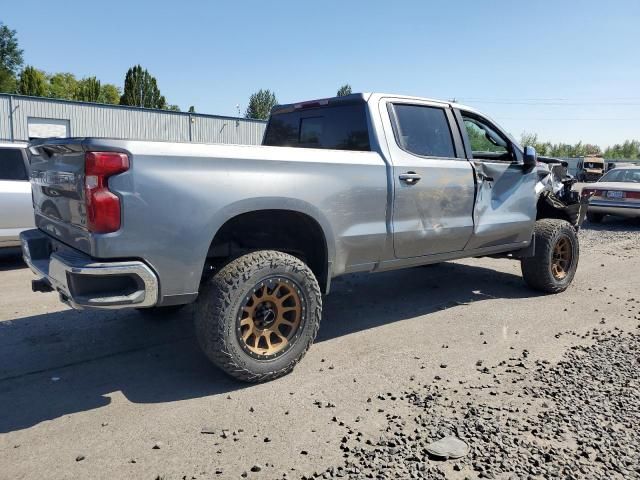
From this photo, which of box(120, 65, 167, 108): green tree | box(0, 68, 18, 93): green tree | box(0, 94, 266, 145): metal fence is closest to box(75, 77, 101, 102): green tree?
box(120, 65, 167, 108): green tree

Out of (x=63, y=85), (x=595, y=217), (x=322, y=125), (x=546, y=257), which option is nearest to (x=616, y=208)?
(x=595, y=217)

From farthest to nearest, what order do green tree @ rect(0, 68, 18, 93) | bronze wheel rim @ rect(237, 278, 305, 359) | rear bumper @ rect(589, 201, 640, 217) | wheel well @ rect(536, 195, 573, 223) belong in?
green tree @ rect(0, 68, 18, 93) → rear bumper @ rect(589, 201, 640, 217) → wheel well @ rect(536, 195, 573, 223) → bronze wheel rim @ rect(237, 278, 305, 359)

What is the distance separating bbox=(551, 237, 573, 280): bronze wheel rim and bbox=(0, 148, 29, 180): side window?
7271 millimetres

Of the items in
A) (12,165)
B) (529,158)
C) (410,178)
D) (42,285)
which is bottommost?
(42,285)

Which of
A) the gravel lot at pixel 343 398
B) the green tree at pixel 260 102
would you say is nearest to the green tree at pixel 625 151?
the green tree at pixel 260 102

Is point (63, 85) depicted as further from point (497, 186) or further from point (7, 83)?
point (497, 186)

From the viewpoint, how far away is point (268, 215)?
393 centimetres

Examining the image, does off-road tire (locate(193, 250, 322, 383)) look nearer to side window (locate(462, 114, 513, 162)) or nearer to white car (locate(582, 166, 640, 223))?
side window (locate(462, 114, 513, 162))

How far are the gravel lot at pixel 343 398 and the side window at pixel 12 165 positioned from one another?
8.49ft

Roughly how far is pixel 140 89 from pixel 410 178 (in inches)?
2485

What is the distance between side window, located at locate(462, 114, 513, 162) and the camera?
224 inches

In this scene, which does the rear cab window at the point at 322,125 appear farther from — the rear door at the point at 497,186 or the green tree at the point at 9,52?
the green tree at the point at 9,52

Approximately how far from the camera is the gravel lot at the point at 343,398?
9.05 feet

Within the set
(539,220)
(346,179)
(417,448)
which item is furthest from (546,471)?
(539,220)
